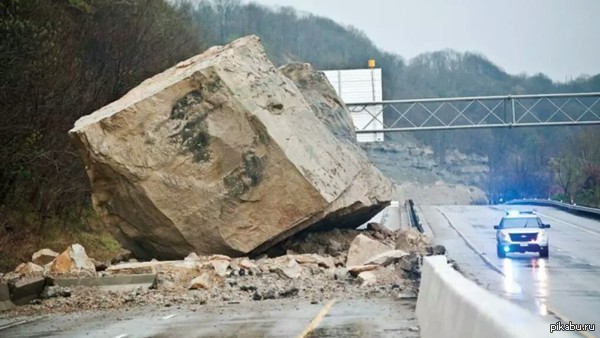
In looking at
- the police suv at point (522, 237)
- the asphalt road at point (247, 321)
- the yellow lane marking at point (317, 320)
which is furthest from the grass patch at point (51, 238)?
the police suv at point (522, 237)

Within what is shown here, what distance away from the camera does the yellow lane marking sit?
15.6 metres

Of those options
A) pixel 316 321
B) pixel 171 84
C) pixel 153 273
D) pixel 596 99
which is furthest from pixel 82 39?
pixel 596 99

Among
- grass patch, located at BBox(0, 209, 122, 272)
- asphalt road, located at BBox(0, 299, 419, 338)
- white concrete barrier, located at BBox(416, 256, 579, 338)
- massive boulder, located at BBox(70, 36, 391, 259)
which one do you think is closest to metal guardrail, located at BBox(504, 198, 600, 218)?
grass patch, located at BBox(0, 209, 122, 272)

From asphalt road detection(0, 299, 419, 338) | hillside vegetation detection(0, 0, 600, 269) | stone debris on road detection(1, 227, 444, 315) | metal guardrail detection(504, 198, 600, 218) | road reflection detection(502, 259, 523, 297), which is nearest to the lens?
asphalt road detection(0, 299, 419, 338)

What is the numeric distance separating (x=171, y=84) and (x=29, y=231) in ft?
41.4

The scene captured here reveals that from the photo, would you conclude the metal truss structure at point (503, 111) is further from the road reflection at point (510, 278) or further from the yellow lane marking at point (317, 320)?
the yellow lane marking at point (317, 320)

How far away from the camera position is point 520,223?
39219mm

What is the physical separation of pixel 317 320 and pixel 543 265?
18703 millimetres

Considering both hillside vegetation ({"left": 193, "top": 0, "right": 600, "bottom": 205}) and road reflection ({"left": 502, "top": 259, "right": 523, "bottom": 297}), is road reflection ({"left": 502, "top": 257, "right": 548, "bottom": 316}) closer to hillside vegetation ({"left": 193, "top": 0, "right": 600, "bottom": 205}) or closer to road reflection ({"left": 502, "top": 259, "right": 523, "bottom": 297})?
road reflection ({"left": 502, "top": 259, "right": 523, "bottom": 297})

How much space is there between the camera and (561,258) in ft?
123

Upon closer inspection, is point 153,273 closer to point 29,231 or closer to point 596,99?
point 29,231

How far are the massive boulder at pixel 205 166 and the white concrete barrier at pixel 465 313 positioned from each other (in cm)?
1300

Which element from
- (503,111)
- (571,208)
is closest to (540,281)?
(571,208)

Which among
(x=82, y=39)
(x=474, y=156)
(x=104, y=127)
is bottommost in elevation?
(x=474, y=156)
